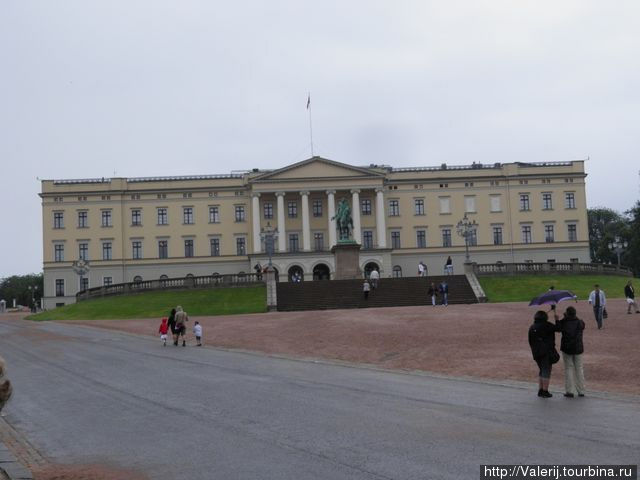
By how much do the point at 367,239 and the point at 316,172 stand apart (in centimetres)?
1104

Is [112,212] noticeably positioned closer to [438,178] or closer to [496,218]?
[438,178]

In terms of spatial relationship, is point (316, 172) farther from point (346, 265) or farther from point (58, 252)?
point (58, 252)

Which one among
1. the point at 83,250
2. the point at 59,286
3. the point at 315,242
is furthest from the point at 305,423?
the point at 59,286

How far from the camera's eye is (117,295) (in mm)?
68562

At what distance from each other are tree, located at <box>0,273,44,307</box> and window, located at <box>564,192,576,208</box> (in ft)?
370

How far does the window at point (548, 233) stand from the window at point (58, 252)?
208 ft

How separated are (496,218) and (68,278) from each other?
185ft

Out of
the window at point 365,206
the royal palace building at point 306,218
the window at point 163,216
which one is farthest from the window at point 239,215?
the window at point 365,206

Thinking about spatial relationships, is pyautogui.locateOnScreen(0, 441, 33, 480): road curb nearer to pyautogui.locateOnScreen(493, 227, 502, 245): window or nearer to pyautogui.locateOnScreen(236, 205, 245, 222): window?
pyautogui.locateOnScreen(236, 205, 245, 222): window

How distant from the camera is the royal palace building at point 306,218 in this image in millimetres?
95125

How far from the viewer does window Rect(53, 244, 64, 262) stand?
96000mm

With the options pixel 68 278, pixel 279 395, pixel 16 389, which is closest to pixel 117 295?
pixel 68 278

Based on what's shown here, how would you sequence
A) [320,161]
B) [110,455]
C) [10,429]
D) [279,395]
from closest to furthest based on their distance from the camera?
[110,455] → [10,429] → [279,395] → [320,161]

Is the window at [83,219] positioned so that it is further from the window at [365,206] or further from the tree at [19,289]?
the tree at [19,289]
